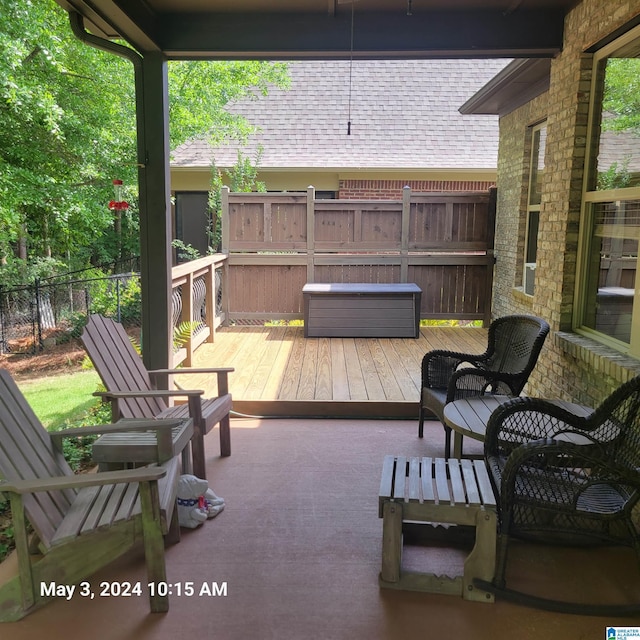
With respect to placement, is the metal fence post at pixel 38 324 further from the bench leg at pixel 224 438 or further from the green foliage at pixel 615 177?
the green foliage at pixel 615 177

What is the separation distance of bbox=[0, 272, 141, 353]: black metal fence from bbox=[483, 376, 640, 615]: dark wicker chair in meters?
8.11

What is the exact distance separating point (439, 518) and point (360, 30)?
3530 mm

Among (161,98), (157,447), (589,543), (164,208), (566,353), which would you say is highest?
(161,98)

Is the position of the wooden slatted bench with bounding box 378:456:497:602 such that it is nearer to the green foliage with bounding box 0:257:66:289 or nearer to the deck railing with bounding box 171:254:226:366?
the deck railing with bounding box 171:254:226:366

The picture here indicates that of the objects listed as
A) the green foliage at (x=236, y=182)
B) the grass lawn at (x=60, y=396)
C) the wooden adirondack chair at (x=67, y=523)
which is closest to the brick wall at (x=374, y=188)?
the green foliage at (x=236, y=182)

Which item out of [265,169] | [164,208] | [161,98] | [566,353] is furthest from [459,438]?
[265,169]

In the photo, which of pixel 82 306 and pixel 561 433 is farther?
pixel 82 306

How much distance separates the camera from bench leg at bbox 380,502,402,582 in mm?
2404

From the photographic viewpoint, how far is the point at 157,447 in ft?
9.28

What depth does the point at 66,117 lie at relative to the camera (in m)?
8.39

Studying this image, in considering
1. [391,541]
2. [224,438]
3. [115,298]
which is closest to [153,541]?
[391,541]

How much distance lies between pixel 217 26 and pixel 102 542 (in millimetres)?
3661

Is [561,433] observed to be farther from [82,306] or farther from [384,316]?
[82,306]

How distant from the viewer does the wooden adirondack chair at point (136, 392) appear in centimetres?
337
